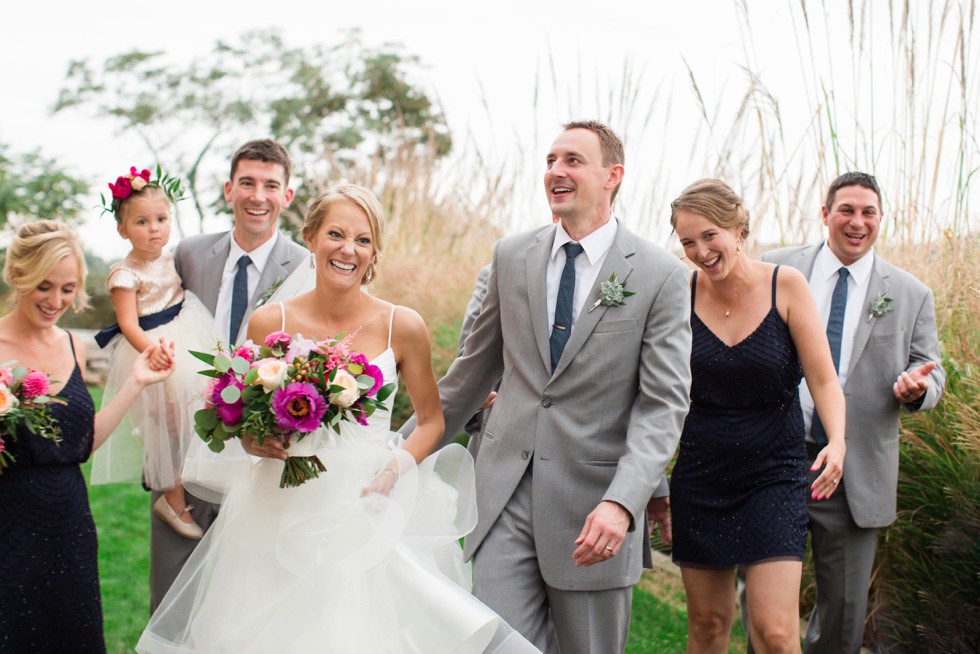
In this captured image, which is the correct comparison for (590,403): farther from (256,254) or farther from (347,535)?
(256,254)

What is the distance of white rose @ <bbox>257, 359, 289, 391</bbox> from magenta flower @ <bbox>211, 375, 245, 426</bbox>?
10 cm

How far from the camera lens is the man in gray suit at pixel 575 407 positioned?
3691mm

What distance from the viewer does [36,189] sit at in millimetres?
23125

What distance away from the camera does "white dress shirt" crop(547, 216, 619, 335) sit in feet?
12.6

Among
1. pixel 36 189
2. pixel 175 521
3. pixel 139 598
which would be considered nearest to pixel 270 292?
pixel 175 521

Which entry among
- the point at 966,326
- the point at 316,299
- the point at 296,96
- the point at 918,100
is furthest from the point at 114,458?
the point at 296,96

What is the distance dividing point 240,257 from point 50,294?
3.76 ft

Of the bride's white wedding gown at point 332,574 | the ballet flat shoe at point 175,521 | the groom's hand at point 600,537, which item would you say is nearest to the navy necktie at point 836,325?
the groom's hand at point 600,537

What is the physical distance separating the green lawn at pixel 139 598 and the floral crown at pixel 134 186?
261 centimetres

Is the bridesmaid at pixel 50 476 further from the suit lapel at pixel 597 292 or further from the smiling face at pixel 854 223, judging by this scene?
the smiling face at pixel 854 223

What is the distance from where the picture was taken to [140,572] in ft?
25.1

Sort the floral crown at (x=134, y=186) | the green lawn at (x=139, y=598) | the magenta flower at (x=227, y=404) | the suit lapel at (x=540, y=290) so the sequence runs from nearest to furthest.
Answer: the magenta flower at (x=227, y=404), the suit lapel at (x=540, y=290), the floral crown at (x=134, y=186), the green lawn at (x=139, y=598)

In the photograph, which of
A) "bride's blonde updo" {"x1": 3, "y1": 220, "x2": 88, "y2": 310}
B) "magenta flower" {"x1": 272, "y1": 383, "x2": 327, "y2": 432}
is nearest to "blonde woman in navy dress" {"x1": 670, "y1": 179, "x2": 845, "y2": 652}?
"magenta flower" {"x1": 272, "y1": 383, "x2": 327, "y2": 432}

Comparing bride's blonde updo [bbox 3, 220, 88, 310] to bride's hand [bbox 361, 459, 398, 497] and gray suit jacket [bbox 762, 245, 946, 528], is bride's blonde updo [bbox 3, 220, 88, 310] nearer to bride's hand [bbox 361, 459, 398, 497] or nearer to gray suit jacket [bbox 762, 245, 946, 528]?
bride's hand [bbox 361, 459, 398, 497]
